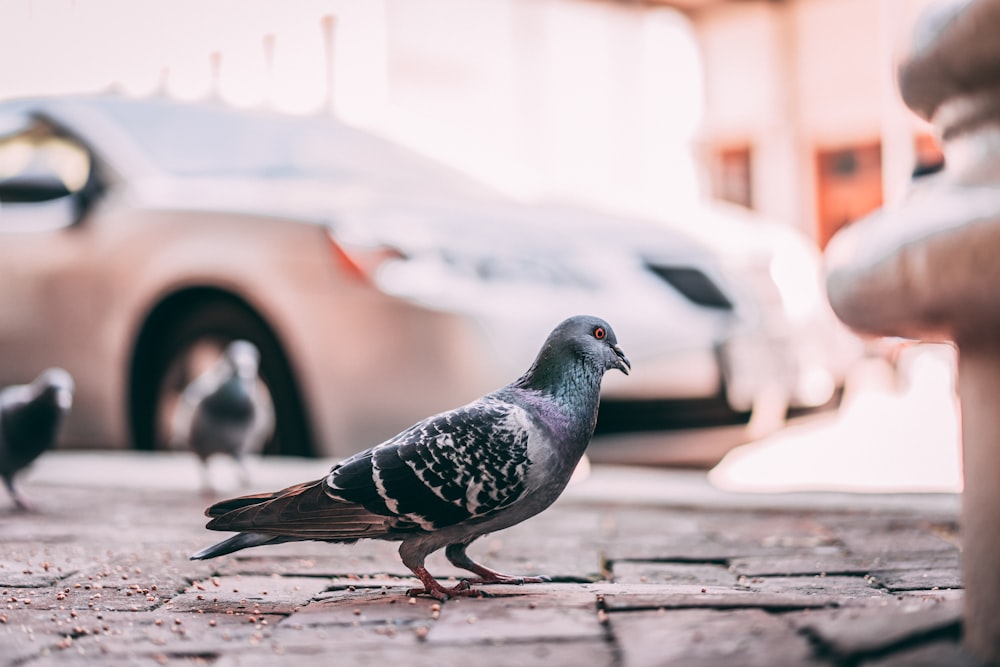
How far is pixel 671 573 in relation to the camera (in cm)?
277

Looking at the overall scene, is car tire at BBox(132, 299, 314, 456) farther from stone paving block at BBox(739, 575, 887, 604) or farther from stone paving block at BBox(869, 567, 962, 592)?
stone paving block at BBox(869, 567, 962, 592)

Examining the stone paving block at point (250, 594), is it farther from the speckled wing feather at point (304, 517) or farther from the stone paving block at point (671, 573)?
the stone paving block at point (671, 573)

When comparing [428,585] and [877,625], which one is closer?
[877,625]

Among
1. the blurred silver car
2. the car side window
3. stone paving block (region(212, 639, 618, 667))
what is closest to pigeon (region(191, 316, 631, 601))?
stone paving block (region(212, 639, 618, 667))

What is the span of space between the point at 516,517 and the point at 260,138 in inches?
119

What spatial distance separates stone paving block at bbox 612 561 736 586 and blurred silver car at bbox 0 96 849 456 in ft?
4.06

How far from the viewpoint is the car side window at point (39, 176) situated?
15.1 feet

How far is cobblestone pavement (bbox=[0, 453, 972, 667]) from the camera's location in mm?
1658

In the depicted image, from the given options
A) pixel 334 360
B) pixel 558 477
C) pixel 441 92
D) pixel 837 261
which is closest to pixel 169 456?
pixel 334 360

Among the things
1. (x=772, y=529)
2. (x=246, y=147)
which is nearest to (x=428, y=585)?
(x=772, y=529)

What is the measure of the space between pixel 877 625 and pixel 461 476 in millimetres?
776

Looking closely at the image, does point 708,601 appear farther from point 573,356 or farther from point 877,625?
point 573,356

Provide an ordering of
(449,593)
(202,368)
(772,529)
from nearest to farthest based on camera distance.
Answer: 1. (449,593)
2. (772,529)
3. (202,368)

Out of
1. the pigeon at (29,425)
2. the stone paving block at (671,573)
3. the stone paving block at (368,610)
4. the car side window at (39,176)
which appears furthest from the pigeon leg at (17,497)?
the stone paving block at (671,573)
